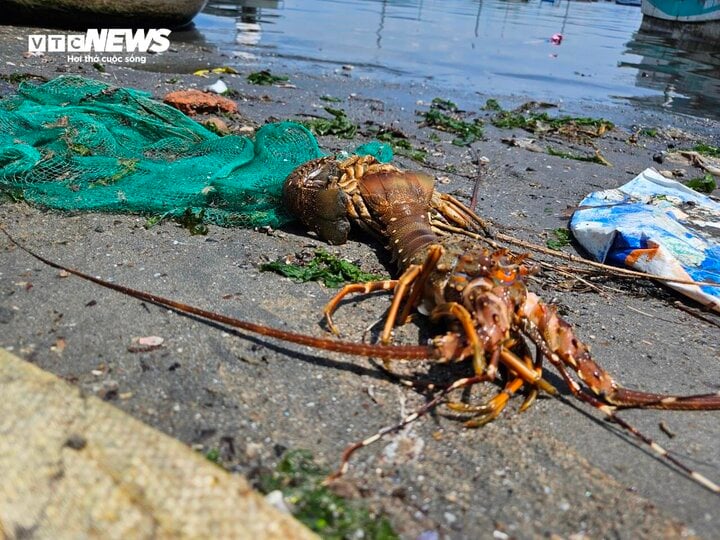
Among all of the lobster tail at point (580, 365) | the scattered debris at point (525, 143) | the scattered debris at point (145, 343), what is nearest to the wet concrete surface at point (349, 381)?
the scattered debris at point (145, 343)

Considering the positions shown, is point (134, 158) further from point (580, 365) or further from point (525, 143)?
point (525, 143)

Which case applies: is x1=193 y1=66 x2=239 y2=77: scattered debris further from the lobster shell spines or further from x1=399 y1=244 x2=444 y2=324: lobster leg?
x1=399 y1=244 x2=444 y2=324: lobster leg

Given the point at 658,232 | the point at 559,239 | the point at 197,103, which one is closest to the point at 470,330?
the point at 658,232

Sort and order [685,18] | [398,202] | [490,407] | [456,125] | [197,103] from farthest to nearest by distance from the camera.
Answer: [685,18] → [456,125] → [197,103] → [398,202] → [490,407]

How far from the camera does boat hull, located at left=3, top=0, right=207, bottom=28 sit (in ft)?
39.2

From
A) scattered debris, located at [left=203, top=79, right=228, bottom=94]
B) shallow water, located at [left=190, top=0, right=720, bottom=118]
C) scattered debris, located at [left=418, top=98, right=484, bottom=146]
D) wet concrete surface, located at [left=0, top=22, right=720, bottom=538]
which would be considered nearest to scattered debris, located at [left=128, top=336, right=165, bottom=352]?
wet concrete surface, located at [left=0, top=22, right=720, bottom=538]

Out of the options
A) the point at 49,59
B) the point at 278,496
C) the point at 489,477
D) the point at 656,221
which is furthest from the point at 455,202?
the point at 49,59

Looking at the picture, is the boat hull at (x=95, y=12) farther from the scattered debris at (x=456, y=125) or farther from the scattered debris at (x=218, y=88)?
the scattered debris at (x=456, y=125)

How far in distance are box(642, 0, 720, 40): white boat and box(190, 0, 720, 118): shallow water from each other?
264cm

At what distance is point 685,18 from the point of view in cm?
2966

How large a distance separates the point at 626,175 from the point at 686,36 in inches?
1058

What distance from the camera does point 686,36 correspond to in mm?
28719

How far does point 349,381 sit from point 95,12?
12.7 m

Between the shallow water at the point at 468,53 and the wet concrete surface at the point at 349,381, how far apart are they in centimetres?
898
